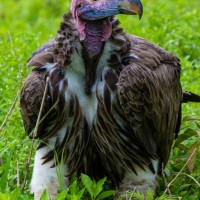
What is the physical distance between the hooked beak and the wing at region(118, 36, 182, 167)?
41cm

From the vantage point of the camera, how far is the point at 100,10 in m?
6.03

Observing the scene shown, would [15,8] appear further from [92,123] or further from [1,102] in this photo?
[92,123]

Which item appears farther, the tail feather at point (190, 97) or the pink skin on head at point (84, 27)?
the tail feather at point (190, 97)

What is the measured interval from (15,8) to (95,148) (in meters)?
6.52

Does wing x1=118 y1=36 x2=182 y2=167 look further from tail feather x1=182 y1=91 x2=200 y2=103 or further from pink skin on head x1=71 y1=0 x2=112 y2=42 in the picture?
tail feather x1=182 y1=91 x2=200 y2=103

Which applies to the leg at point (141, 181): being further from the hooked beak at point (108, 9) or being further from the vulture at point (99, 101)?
the hooked beak at point (108, 9)

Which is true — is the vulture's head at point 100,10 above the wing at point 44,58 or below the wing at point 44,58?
above

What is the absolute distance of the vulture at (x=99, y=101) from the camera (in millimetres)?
6137

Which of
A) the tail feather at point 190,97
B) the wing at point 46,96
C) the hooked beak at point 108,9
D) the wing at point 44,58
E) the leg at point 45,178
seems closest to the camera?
the hooked beak at point 108,9

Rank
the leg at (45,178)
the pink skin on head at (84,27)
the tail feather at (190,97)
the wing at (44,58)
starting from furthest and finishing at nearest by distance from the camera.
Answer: the tail feather at (190,97)
the leg at (45,178)
the wing at (44,58)
the pink skin on head at (84,27)

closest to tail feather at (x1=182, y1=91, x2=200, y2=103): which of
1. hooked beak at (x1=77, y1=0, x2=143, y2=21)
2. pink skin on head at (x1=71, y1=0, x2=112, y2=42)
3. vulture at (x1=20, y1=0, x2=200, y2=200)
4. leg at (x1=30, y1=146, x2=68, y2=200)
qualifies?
vulture at (x1=20, y1=0, x2=200, y2=200)

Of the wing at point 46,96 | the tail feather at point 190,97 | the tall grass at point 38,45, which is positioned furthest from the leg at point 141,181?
the tail feather at point 190,97

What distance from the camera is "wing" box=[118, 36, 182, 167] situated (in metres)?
6.14

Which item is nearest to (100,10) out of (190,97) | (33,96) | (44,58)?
(44,58)
